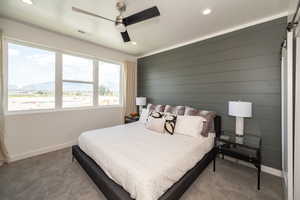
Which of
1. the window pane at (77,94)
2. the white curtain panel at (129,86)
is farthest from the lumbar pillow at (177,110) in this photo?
the window pane at (77,94)

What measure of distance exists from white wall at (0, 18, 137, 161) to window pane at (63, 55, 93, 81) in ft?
0.80

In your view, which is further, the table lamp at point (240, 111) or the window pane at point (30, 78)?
the window pane at point (30, 78)

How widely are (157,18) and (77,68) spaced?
2489 mm

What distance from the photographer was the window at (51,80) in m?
2.61

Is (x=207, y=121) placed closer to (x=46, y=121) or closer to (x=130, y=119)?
(x=130, y=119)

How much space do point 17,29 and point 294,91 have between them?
4492 mm

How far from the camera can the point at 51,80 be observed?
3.04 meters

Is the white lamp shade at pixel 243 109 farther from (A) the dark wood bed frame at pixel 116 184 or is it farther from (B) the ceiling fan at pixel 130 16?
(B) the ceiling fan at pixel 130 16

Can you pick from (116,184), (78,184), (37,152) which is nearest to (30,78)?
(37,152)

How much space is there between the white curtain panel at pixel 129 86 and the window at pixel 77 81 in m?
1.07

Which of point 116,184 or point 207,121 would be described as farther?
point 207,121

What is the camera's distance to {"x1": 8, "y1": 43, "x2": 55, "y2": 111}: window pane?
8.47 ft

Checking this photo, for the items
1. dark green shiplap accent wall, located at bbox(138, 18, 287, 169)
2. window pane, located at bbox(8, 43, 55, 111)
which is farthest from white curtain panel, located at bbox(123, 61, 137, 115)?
window pane, located at bbox(8, 43, 55, 111)

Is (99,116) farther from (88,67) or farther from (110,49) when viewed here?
(110,49)
